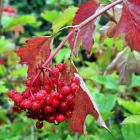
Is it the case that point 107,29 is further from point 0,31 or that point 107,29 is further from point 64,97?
point 0,31

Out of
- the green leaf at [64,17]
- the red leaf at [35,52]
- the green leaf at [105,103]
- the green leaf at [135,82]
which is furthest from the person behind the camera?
the green leaf at [135,82]

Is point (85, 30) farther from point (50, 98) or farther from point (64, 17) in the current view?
point (64, 17)

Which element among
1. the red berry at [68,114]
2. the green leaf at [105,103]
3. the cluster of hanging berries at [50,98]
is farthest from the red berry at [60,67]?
the green leaf at [105,103]

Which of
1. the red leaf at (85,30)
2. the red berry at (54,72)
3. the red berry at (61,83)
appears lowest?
the red berry at (61,83)

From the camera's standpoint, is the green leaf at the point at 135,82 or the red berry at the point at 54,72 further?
the green leaf at the point at 135,82

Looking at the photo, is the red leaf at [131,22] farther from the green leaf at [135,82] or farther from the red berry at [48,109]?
the green leaf at [135,82]
